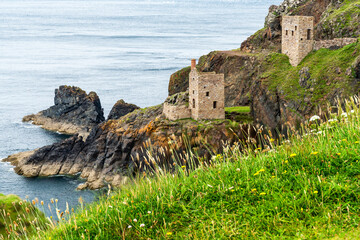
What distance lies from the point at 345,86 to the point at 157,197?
152ft

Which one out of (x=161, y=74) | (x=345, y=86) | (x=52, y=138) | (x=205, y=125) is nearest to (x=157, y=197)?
(x=345, y=86)

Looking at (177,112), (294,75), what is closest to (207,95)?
(177,112)

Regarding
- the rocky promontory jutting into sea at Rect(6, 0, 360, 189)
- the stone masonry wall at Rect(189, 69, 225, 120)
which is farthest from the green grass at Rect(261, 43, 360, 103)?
the stone masonry wall at Rect(189, 69, 225, 120)

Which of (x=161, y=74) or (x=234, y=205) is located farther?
(x=161, y=74)

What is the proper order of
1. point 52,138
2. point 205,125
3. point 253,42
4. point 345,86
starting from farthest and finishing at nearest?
point 52,138
point 253,42
point 205,125
point 345,86

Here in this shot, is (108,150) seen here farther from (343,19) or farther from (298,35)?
(343,19)

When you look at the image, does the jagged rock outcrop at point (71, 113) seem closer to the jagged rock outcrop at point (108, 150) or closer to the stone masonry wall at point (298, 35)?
the jagged rock outcrop at point (108, 150)

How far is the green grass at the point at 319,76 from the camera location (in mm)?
52000

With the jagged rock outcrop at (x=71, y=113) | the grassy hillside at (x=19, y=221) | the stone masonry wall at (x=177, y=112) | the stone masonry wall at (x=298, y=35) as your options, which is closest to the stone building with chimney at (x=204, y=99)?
the stone masonry wall at (x=177, y=112)

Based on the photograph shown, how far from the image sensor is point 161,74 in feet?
489

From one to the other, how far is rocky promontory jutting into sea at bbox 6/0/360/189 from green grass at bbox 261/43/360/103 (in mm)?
112

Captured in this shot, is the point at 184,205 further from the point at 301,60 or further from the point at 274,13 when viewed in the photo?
the point at 274,13

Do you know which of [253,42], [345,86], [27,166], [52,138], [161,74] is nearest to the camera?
[345,86]

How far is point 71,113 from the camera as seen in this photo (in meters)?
114
